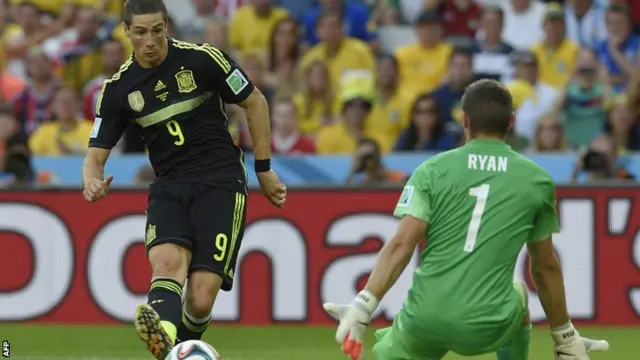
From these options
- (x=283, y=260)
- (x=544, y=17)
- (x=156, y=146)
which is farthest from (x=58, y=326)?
(x=544, y=17)

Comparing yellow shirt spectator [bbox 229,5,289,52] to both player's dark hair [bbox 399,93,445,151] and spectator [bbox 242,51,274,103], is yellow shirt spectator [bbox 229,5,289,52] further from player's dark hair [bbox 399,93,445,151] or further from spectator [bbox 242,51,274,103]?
player's dark hair [bbox 399,93,445,151]

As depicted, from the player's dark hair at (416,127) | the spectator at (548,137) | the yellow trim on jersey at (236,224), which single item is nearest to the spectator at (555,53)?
the spectator at (548,137)

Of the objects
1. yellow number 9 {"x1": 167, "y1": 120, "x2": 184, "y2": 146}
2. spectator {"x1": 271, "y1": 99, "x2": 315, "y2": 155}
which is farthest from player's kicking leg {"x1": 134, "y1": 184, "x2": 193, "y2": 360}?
spectator {"x1": 271, "y1": 99, "x2": 315, "y2": 155}

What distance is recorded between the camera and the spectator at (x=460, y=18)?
15672mm

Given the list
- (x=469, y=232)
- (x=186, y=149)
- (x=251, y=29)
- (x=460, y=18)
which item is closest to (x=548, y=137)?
(x=460, y=18)

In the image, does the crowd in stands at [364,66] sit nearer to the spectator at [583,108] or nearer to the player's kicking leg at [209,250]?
the spectator at [583,108]

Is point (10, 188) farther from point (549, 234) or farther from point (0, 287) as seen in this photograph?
point (549, 234)

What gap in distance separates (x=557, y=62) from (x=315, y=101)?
2.70m

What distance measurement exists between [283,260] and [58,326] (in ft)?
A: 6.44

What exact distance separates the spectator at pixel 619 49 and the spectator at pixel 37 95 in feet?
19.9

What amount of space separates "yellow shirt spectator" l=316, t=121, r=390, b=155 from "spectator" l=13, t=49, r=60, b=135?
312cm

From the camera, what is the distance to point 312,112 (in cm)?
1439

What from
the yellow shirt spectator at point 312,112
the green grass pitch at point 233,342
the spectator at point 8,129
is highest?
the spectator at point 8,129

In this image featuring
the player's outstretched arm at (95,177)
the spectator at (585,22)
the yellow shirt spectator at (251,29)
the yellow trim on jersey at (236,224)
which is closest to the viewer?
the player's outstretched arm at (95,177)
